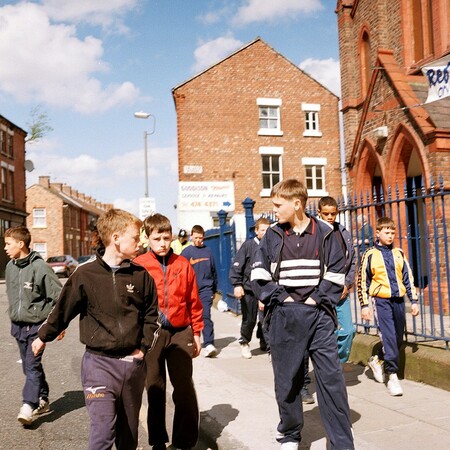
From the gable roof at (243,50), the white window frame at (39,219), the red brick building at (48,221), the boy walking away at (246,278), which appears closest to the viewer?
the boy walking away at (246,278)

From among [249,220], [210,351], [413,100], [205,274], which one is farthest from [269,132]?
[210,351]

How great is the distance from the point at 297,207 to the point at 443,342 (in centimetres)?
330

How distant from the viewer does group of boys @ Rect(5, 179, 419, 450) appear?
138 inches

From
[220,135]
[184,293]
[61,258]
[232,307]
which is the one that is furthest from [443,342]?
[61,258]

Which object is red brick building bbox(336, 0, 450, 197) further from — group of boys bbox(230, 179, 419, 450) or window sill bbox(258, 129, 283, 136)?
window sill bbox(258, 129, 283, 136)

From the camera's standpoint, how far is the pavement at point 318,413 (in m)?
4.32

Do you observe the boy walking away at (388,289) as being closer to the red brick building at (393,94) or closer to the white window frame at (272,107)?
the red brick building at (393,94)

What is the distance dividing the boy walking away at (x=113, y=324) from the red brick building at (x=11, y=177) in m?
39.1

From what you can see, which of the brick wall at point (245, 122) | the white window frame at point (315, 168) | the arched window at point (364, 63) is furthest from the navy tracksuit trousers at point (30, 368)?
the white window frame at point (315, 168)

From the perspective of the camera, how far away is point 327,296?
157 inches

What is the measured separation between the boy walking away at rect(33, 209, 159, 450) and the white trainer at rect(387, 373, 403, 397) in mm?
2935

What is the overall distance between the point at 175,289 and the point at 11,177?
143ft

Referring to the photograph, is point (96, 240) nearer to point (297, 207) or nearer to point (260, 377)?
point (297, 207)

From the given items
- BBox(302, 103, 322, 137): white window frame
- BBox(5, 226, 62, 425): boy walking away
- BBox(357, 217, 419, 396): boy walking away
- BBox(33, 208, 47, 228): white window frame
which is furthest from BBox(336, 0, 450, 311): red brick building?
BBox(33, 208, 47, 228): white window frame
